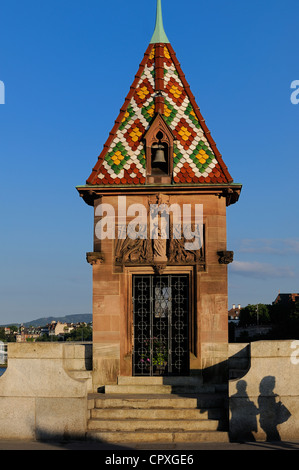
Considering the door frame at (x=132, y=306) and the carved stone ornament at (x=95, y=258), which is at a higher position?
the carved stone ornament at (x=95, y=258)

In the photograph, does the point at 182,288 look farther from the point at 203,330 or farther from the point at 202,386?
the point at 202,386

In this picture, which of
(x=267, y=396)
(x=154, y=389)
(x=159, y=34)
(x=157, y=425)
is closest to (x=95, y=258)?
(x=154, y=389)

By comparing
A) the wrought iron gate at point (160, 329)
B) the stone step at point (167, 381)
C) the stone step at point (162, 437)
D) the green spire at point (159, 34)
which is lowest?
the stone step at point (162, 437)

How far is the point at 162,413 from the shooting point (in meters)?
14.3

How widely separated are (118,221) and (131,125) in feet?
10.3

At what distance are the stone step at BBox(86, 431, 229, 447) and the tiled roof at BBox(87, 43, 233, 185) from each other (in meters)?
6.92

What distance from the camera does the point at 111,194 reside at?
17.6 m

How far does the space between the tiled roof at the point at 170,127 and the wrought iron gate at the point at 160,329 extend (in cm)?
284

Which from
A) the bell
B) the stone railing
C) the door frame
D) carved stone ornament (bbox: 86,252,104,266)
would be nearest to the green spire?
the bell

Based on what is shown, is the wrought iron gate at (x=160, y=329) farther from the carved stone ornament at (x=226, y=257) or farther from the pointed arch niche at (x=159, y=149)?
the pointed arch niche at (x=159, y=149)

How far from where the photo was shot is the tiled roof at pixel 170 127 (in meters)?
17.7

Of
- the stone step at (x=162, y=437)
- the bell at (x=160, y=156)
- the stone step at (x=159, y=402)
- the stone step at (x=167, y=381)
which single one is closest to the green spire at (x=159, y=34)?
the bell at (x=160, y=156)

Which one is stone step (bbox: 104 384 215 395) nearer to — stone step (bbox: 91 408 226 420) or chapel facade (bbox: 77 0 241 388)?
chapel facade (bbox: 77 0 241 388)
